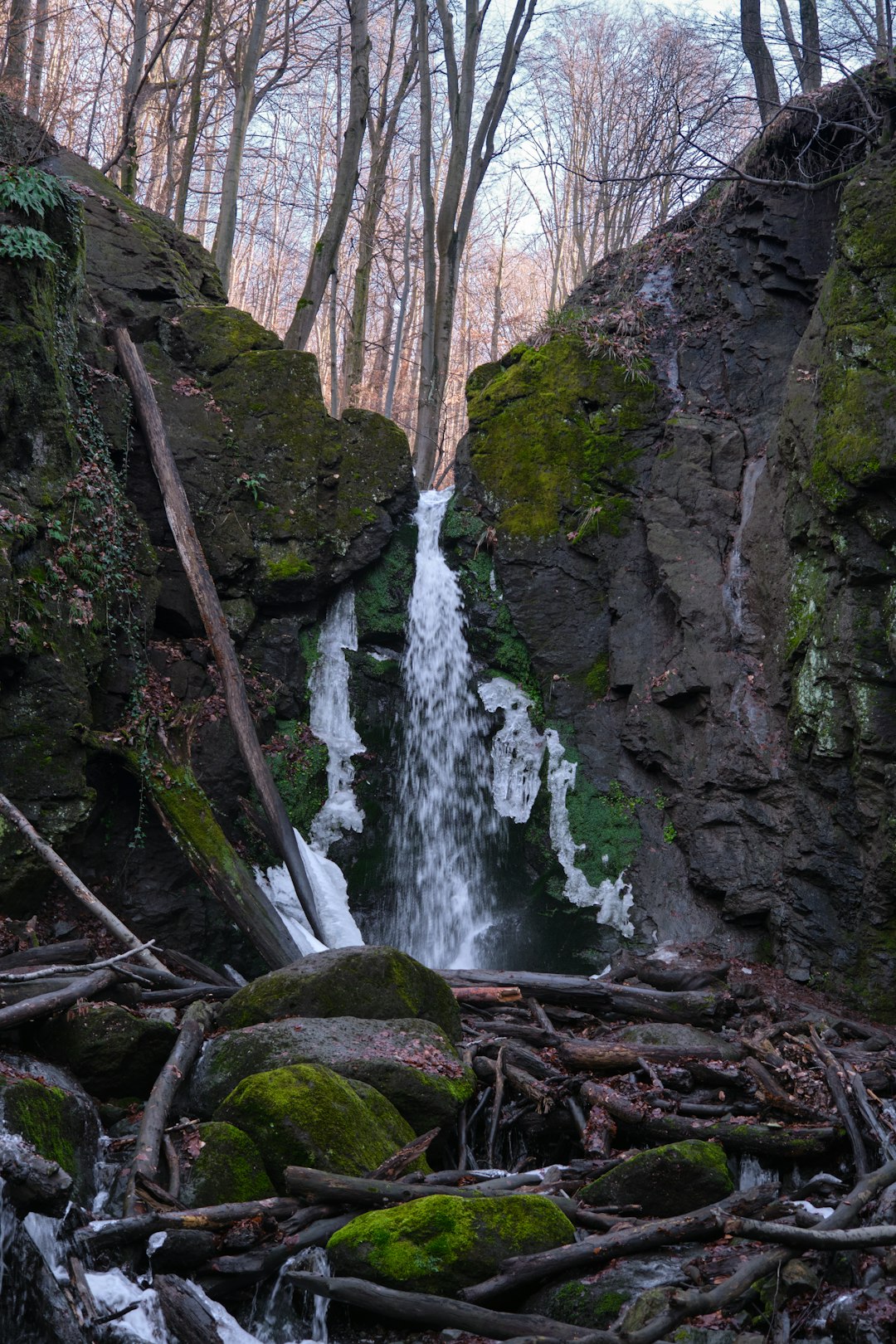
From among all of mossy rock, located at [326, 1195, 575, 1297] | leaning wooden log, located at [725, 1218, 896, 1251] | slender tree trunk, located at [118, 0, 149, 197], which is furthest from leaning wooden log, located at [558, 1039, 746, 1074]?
slender tree trunk, located at [118, 0, 149, 197]

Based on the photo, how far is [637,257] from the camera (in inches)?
497

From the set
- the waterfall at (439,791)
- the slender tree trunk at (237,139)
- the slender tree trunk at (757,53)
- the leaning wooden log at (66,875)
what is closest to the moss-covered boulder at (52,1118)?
the leaning wooden log at (66,875)

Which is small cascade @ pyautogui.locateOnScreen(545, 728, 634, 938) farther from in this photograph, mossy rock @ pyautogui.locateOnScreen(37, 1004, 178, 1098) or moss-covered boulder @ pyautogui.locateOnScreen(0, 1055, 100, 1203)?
moss-covered boulder @ pyautogui.locateOnScreen(0, 1055, 100, 1203)

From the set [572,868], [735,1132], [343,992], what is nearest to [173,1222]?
[343,992]

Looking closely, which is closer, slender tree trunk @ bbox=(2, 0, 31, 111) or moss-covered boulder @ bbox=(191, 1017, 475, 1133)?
moss-covered boulder @ bbox=(191, 1017, 475, 1133)

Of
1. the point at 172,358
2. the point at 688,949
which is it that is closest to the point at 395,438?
the point at 172,358

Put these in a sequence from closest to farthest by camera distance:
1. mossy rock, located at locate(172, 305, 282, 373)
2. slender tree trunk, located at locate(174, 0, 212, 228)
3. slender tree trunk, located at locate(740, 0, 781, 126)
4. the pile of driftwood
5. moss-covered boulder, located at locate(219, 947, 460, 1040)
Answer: the pile of driftwood
moss-covered boulder, located at locate(219, 947, 460, 1040)
mossy rock, located at locate(172, 305, 282, 373)
slender tree trunk, located at locate(740, 0, 781, 126)
slender tree trunk, located at locate(174, 0, 212, 228)

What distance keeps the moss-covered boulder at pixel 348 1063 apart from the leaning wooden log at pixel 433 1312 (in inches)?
51.4

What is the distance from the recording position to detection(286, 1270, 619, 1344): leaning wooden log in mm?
3621

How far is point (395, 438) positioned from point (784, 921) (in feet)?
23.1

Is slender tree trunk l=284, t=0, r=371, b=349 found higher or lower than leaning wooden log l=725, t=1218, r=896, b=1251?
higher

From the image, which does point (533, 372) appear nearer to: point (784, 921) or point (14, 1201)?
point (784, 921)

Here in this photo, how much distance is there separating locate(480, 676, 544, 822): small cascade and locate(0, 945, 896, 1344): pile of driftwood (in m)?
2.79

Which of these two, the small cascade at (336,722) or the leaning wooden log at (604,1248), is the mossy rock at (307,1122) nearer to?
the leaning wooden log at (604,1248)
